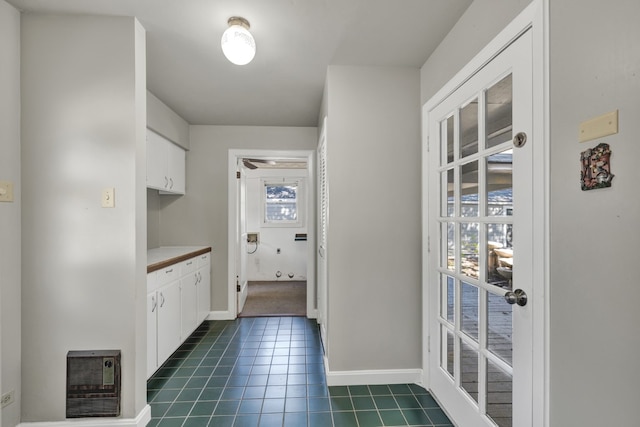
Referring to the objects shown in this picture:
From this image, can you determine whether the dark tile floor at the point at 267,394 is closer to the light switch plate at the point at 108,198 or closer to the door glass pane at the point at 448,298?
the door glass pane at the point at 448,298

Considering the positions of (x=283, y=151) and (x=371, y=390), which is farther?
(x=283, y=151)

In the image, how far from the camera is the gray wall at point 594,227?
79cm

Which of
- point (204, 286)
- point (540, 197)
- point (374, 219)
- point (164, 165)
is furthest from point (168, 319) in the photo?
point (540, 197)

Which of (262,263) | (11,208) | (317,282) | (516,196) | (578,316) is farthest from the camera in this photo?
(262,263)

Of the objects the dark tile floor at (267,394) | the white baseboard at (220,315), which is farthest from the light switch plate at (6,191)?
the white baseboard at (220,315)

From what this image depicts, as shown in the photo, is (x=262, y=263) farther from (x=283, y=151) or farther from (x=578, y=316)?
(x=578, y=316)

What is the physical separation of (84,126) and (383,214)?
1.90m

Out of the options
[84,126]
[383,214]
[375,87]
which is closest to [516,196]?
[383,214]

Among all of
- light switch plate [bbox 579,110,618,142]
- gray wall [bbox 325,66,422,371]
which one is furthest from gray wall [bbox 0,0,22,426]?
light switch plate [bbox 579,110,618,142]

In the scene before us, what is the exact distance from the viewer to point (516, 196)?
1231mm

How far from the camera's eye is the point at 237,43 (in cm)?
157

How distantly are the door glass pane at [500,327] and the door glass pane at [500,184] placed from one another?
40cm

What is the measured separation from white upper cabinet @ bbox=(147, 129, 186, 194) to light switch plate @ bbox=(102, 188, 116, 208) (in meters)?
1.06

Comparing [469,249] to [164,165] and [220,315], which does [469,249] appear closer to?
[164,165]
